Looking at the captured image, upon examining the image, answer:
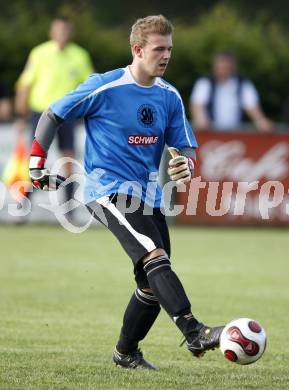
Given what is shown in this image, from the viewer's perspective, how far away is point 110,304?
9.99 metres

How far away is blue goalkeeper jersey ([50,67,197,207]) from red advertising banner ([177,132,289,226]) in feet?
31.4

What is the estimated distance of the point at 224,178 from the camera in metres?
16.9

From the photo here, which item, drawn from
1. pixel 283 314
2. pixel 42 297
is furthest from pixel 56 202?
pixel 283 314

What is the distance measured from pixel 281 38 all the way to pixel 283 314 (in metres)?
17.0

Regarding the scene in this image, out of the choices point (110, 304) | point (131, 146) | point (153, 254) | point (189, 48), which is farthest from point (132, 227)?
point (189, 48)

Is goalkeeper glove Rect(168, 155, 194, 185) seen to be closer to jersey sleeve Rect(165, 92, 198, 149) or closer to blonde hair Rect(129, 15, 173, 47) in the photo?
jersey sleeve Rect(165, 92, 198, 149)

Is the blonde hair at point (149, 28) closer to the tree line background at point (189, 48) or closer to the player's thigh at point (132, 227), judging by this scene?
the player's thigh at point (132, 227)

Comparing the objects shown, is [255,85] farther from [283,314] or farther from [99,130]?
[99,130]

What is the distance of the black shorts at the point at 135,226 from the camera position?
683 cm

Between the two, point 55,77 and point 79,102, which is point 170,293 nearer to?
point 79,102

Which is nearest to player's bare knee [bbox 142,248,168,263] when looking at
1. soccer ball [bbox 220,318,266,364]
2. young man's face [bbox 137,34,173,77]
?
soccer ball [bbox 220,318,266,364]

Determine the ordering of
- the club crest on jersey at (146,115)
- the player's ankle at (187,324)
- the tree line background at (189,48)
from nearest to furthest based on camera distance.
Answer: the player's ankle at (187,324) → the club crest on jersey at (146,115) → the tree line background at (189,48)

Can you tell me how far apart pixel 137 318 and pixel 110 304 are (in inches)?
112

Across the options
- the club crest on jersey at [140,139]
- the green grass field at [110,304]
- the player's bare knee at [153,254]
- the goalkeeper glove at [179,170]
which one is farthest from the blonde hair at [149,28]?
the green grass field at [110,304]
